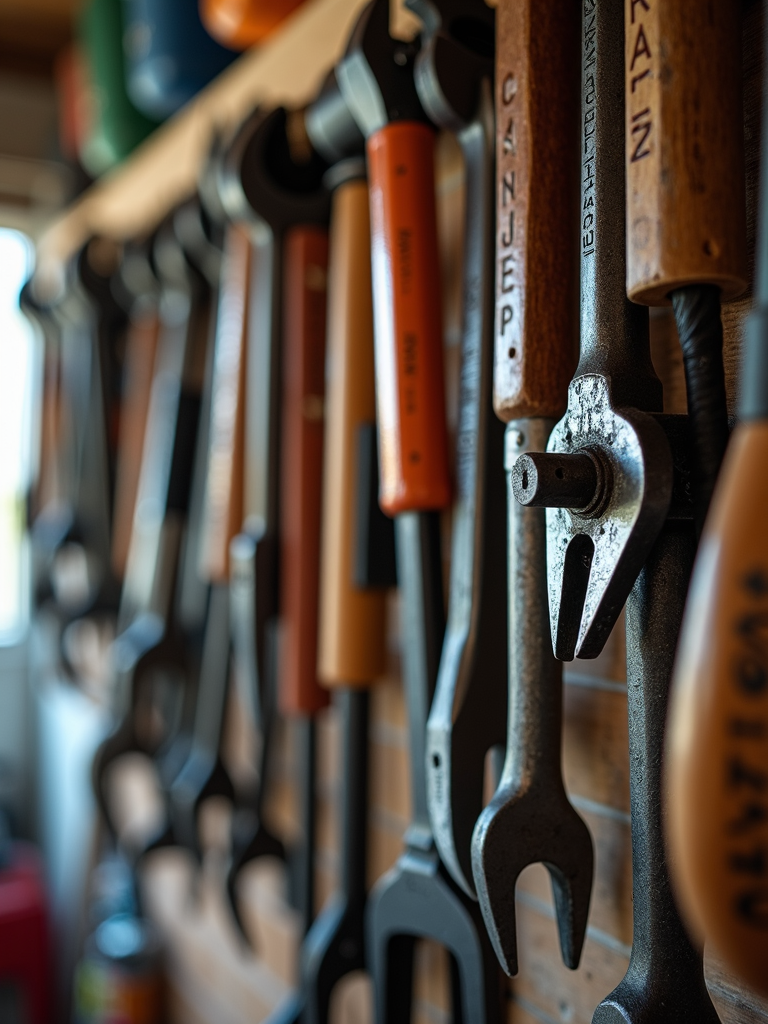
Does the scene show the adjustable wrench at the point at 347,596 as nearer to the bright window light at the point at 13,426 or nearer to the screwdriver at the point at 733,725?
the screwdriver at the point at 733,725

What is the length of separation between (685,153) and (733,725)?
0.79ft

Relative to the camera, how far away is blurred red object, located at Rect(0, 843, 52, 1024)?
1.85 meters

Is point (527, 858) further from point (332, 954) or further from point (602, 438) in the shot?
point (332, 954)

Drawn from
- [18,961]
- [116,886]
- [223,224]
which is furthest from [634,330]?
[18,961]

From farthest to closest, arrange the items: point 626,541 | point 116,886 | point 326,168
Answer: point 116,886 → point 326,168 → point 626,541

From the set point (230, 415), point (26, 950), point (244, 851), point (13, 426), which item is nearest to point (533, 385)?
point (230, 415)

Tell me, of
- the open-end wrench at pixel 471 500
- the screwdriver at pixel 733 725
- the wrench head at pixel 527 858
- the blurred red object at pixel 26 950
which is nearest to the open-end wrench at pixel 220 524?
the open-end wrench at pixel 471 500

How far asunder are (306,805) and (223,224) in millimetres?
600

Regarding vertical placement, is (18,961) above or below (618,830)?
below

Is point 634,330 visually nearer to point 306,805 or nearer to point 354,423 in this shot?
point 354,423

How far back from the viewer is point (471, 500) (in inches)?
23.3

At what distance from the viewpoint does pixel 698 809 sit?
0.29 meters

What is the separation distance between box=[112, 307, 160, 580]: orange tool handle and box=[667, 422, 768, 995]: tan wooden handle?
110 centimetres

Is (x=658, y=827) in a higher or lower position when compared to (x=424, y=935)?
higher
